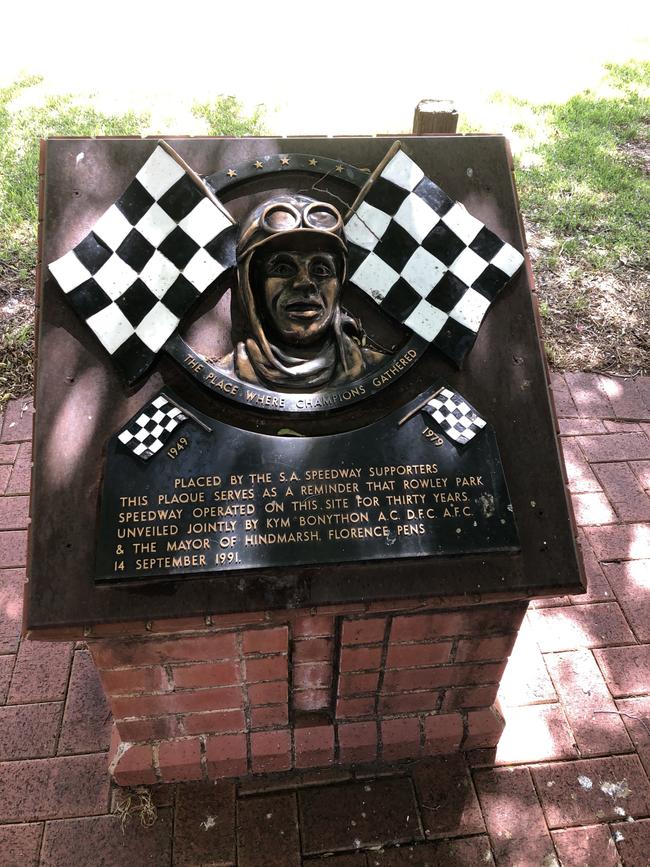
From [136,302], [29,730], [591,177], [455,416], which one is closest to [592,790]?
[455,416]

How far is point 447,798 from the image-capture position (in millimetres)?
2244

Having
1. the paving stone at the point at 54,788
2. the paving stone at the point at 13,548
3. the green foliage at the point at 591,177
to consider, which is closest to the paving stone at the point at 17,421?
the paving stone at the point at 13,548

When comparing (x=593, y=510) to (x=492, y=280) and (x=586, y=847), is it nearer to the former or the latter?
(x=586, y=847)

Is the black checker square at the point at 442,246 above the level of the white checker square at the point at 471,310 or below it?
above

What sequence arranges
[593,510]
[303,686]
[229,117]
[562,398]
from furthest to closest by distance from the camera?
1. [229,117]
2. [562,398]
3. [593,510]
4. [303,686]

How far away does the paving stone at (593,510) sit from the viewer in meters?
3.21

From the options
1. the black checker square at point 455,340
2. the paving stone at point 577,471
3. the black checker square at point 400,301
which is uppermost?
the black checker square at point 400,301

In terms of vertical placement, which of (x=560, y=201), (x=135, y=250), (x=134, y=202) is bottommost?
(x=560, y=201)

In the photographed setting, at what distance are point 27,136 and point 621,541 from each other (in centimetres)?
591

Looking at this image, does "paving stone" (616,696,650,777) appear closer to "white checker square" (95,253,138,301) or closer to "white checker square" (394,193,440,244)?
"white checker square" (394,193,440,244)

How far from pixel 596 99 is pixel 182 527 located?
7.27m

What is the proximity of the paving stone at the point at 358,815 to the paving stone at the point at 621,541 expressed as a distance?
1486mm

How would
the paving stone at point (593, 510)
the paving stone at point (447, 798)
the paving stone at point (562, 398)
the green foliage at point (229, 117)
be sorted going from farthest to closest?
the green foliage at point (229, 117) → the paving stone at point (562, 398) → the paving stone at point (593, 510) → the paving stone at point (447, 798)

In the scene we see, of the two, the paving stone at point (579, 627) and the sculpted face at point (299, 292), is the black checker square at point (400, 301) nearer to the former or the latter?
the sculpted face at point (299, 292)
